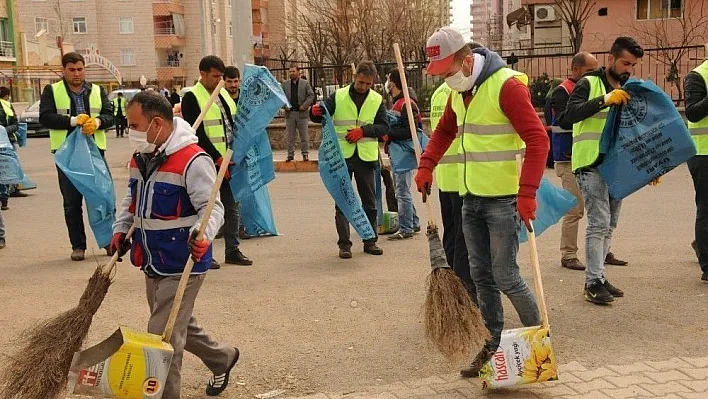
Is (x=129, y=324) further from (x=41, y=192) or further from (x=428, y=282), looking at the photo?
(x=41, y=192)

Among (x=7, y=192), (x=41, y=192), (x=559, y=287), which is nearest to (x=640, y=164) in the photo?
(x=559, y=287)

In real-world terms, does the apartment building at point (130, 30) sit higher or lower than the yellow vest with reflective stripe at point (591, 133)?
higher

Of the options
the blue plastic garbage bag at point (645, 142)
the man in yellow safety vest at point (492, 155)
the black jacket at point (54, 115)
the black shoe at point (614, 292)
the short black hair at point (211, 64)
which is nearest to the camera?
the man in yellow safety vest at point (492, 155)

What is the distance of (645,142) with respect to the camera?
6316mm

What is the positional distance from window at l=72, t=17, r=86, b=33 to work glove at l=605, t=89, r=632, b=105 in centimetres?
6611

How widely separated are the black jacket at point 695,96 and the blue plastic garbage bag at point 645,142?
1.72 feet

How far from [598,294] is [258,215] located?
168 inches

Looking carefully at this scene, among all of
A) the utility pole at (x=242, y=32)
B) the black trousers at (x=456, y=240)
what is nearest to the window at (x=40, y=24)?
the utility pole at (x=242, y=32)

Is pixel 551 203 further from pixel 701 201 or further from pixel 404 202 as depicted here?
pixel 404 202

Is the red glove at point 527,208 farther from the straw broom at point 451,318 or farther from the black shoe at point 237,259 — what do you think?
the black shoe at point 237,259

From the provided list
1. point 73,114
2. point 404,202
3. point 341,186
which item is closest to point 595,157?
point 341,186

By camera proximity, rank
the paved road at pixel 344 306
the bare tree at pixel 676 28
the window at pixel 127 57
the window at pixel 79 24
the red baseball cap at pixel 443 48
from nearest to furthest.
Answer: the red baseball cap at pixel 443 48
the paved road at pixel 344 306
the bare tree at pixel 676 28
the window at pixel 79 24
the window at pixel 127 57

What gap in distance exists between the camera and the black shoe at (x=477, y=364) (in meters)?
4.98

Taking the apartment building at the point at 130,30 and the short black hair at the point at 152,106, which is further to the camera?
the apartment building at the point at 130,30
